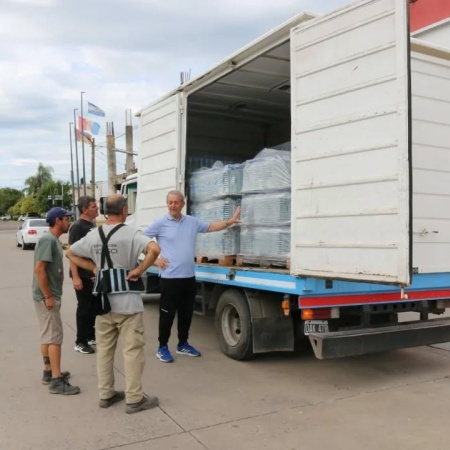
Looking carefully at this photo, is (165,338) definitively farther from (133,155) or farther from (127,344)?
(133,155)

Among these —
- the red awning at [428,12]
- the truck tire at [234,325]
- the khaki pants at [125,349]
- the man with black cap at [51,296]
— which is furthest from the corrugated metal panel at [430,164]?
the red awning at [428,12]

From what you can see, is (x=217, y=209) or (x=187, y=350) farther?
(x=217, y=209)

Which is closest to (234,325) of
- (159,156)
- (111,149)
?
(159,156)

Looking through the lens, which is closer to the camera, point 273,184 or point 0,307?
point 273,184

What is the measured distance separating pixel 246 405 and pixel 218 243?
211 cm

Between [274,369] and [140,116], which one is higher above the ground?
[140,116]

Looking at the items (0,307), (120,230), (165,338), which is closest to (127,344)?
(120,230)

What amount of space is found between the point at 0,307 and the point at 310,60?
734 cm

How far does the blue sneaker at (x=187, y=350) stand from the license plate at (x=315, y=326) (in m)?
1.71

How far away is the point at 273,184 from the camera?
5293mm

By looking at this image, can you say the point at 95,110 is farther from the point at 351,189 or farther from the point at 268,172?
the point at 351,189

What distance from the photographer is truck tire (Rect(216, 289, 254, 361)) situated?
17.9 ft

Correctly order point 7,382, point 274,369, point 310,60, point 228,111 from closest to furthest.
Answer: point 310,60 → point 7,382 → point 274,369 → point 228,111

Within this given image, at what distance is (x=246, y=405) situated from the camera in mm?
4434
